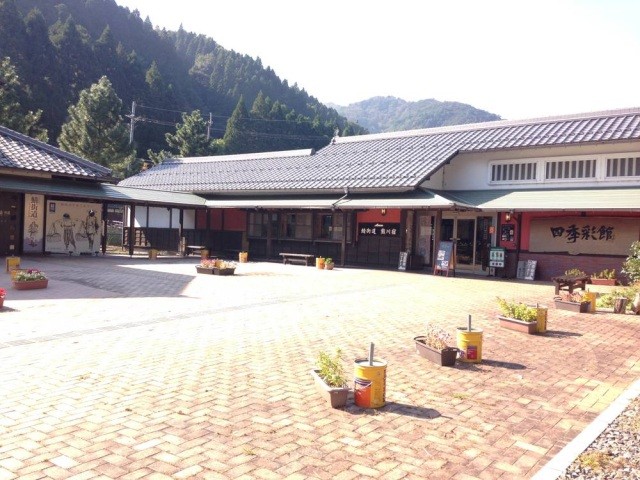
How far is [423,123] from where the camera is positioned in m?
152

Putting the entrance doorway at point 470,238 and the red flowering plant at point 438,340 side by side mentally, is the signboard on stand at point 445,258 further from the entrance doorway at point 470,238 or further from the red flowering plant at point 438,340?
the red flowering plant at point 438,340

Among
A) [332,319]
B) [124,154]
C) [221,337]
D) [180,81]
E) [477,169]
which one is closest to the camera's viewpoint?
[221,337]

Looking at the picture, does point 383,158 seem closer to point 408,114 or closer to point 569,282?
point 569,282

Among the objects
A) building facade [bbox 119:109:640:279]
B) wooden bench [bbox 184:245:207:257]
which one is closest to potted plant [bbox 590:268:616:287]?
building facade [bbox 119:109:640:279]

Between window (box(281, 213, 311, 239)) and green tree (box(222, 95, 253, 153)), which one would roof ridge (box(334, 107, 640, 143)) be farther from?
green tree (box(222, 95, 253, 153))

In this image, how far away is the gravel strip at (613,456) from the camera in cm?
366

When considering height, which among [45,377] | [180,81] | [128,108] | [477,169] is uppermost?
[180,81]

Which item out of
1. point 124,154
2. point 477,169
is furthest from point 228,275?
point 124,154

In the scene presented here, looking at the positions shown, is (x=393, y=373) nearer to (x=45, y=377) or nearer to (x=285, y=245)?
(x=45, y=377)

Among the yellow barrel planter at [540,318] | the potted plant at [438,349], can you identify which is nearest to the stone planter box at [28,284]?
the potted plant at [438,349]

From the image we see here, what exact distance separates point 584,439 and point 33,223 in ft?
69.5

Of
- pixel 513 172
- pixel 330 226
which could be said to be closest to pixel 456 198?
pixel 513 172

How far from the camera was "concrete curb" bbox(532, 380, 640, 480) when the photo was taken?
3.71 m

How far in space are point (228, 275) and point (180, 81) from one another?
7002 cm
